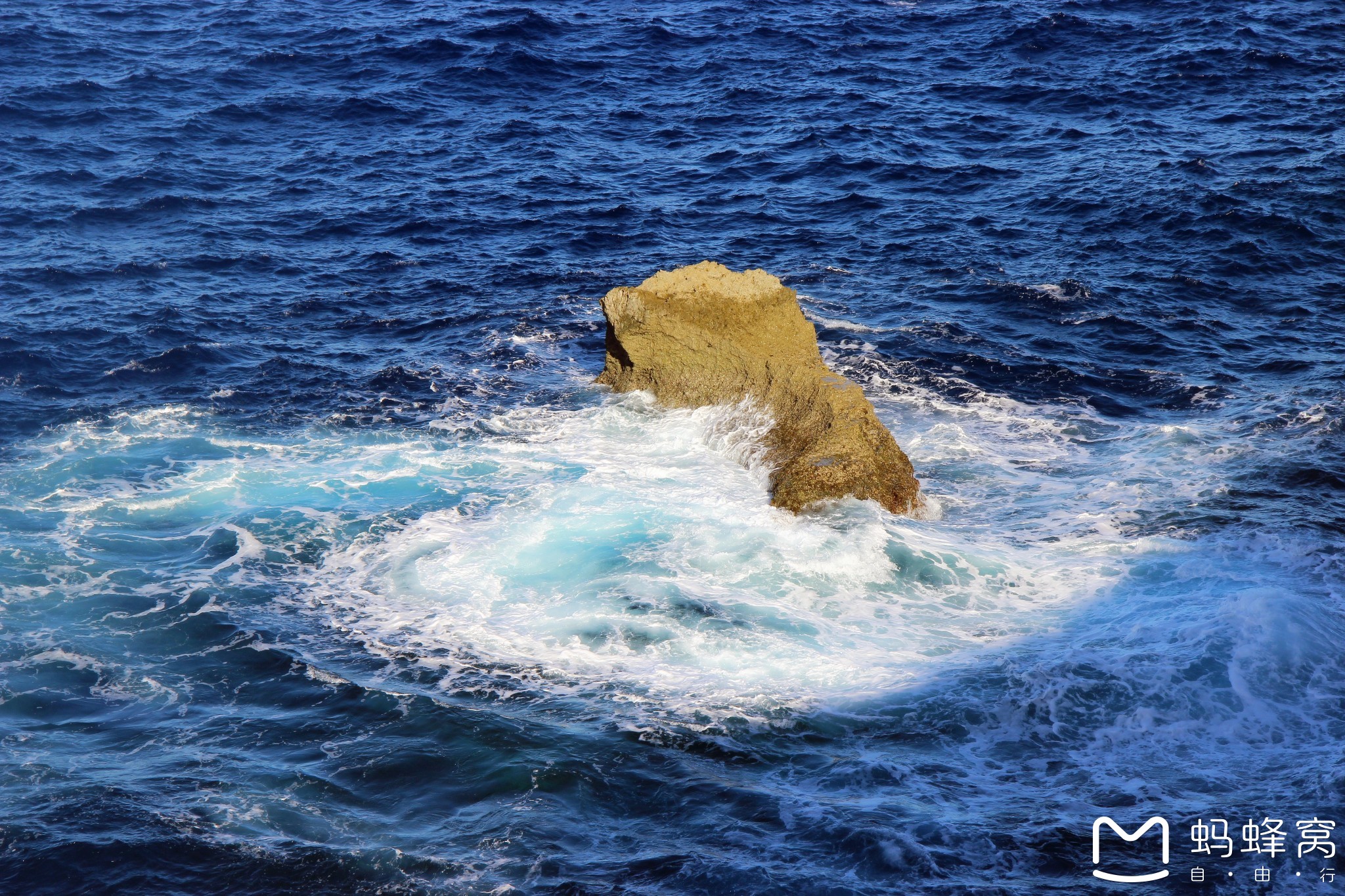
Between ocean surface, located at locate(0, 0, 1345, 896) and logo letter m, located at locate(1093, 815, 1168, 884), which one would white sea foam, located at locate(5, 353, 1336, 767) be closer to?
ocean surface, located at locate(0, 0, 1345, 896)

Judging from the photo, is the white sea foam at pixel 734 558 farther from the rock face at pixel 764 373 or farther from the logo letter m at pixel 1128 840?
the logo letter m at pixel 1128 840

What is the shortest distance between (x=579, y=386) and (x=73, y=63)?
20421mm

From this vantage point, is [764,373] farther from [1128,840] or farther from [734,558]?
[1128,840]

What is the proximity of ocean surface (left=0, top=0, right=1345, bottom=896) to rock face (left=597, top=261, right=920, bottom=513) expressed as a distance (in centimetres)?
46

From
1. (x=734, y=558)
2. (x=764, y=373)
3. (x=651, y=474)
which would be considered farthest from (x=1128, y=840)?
(x=764, y=373)

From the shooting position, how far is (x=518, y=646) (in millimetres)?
11391

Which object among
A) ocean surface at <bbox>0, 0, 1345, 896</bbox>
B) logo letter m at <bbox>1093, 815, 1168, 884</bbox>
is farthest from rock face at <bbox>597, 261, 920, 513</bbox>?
logo letter m at <bbox>1093, 815, 1168, 884</bbox>

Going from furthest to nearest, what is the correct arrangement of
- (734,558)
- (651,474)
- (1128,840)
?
(651,474)
(734,558)
(1128,840)

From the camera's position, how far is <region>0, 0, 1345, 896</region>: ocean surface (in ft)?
29.7

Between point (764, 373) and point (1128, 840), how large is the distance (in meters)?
8.40

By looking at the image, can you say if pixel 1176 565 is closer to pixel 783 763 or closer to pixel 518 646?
pixel 783 763

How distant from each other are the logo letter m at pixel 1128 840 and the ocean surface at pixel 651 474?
82mm

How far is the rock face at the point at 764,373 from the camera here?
45.1 ft

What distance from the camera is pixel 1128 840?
8.52 meters
